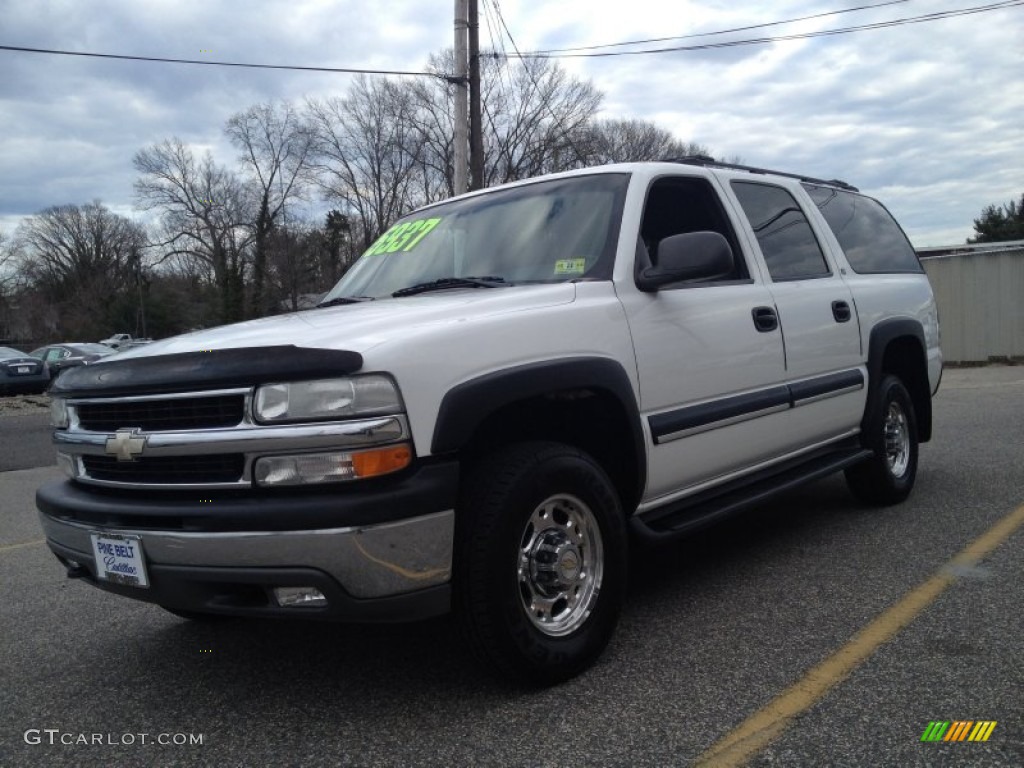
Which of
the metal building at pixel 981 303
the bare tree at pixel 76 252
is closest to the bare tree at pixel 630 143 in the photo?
the metal building at pixel 981 303

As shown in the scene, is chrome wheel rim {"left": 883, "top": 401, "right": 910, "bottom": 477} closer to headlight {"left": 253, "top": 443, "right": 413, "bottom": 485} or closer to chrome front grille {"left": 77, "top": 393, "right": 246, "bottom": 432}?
headlight {"left": 253, "top": 443, "right": 413, "bottom": 485}

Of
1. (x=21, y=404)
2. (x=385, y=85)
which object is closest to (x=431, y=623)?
(x=21, y=404)

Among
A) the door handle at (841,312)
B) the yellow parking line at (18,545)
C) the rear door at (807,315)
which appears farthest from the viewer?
the yellow parking line at (18,545)

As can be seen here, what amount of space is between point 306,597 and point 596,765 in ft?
3.18

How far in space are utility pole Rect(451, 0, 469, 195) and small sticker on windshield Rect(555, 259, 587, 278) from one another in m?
11.5

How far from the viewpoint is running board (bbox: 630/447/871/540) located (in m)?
3.49

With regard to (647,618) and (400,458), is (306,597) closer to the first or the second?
(400,458)

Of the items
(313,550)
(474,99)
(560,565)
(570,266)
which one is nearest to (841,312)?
(570,266)

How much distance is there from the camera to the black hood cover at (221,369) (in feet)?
A: 8.25

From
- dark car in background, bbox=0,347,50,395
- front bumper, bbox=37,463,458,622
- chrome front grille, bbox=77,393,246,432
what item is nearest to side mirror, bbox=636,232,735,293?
front bumper, bbox=37,463,458,622

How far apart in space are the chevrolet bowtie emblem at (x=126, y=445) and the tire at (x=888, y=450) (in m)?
4.06

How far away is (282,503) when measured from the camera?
2.49 metres

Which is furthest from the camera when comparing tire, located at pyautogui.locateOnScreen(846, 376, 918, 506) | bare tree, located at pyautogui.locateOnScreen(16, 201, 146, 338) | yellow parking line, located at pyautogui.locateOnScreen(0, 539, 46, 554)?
bare tree, located at pyautogui.locateOnScreen(16, 201, 146, 338)

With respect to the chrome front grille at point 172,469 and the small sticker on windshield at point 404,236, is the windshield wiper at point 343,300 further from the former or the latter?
the chrome front grille at point 172,469
